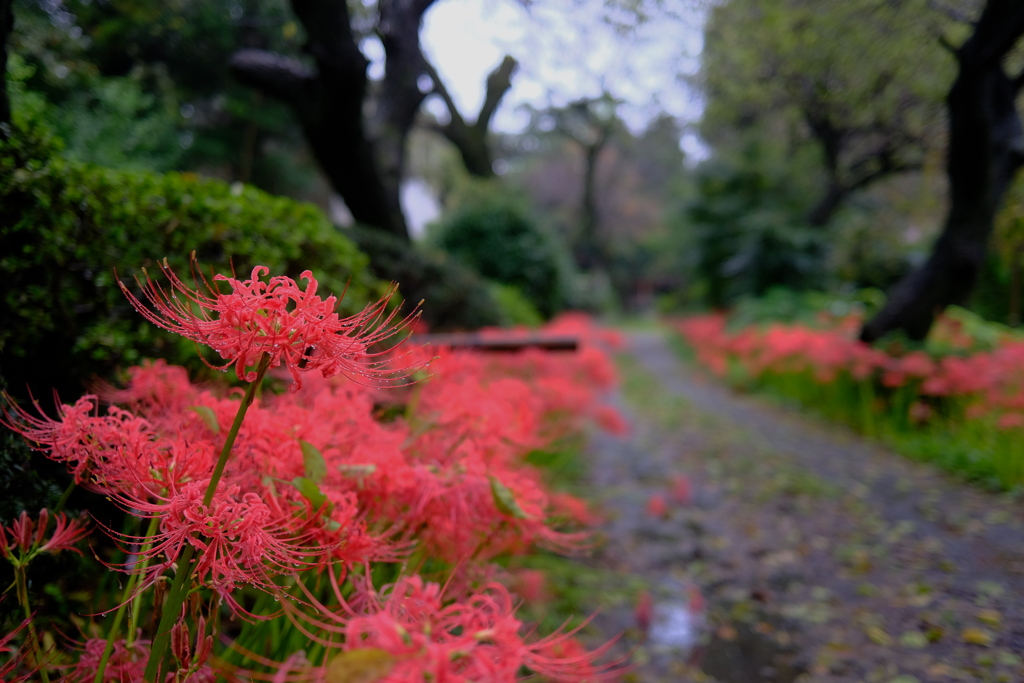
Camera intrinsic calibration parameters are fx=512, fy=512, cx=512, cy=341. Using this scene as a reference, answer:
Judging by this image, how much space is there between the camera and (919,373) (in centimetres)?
414

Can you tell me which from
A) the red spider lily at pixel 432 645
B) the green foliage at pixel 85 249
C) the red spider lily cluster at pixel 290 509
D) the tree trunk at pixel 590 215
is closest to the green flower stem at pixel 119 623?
the red spider lily cluster at pixel 290 509

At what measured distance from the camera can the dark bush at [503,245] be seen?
7543 millimetres

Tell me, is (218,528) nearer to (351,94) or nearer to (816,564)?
(816,564)

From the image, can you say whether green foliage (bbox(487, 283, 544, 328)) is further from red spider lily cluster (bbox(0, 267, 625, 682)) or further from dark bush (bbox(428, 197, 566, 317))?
red spider lily cluster (bbox(0, 267, 625, 682))

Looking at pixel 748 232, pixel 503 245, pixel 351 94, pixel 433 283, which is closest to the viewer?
pixel 351 94

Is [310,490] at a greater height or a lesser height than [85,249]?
lesser

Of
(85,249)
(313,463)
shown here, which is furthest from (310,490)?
(85,249)

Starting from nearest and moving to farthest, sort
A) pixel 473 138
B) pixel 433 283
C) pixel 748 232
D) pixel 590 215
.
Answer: pixel 433 283
pixel 473 138
pixel 748 232
pixel 590 215

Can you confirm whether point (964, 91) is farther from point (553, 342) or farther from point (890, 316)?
point (553, 342)

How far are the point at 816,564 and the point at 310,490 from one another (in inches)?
109

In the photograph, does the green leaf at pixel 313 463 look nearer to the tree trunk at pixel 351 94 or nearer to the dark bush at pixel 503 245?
the tree trunk at pixel 351 94

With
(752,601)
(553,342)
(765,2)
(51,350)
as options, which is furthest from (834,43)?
(51,350)

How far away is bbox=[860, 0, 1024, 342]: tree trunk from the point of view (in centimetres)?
250

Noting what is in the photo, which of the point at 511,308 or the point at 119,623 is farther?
the point at 511,308
